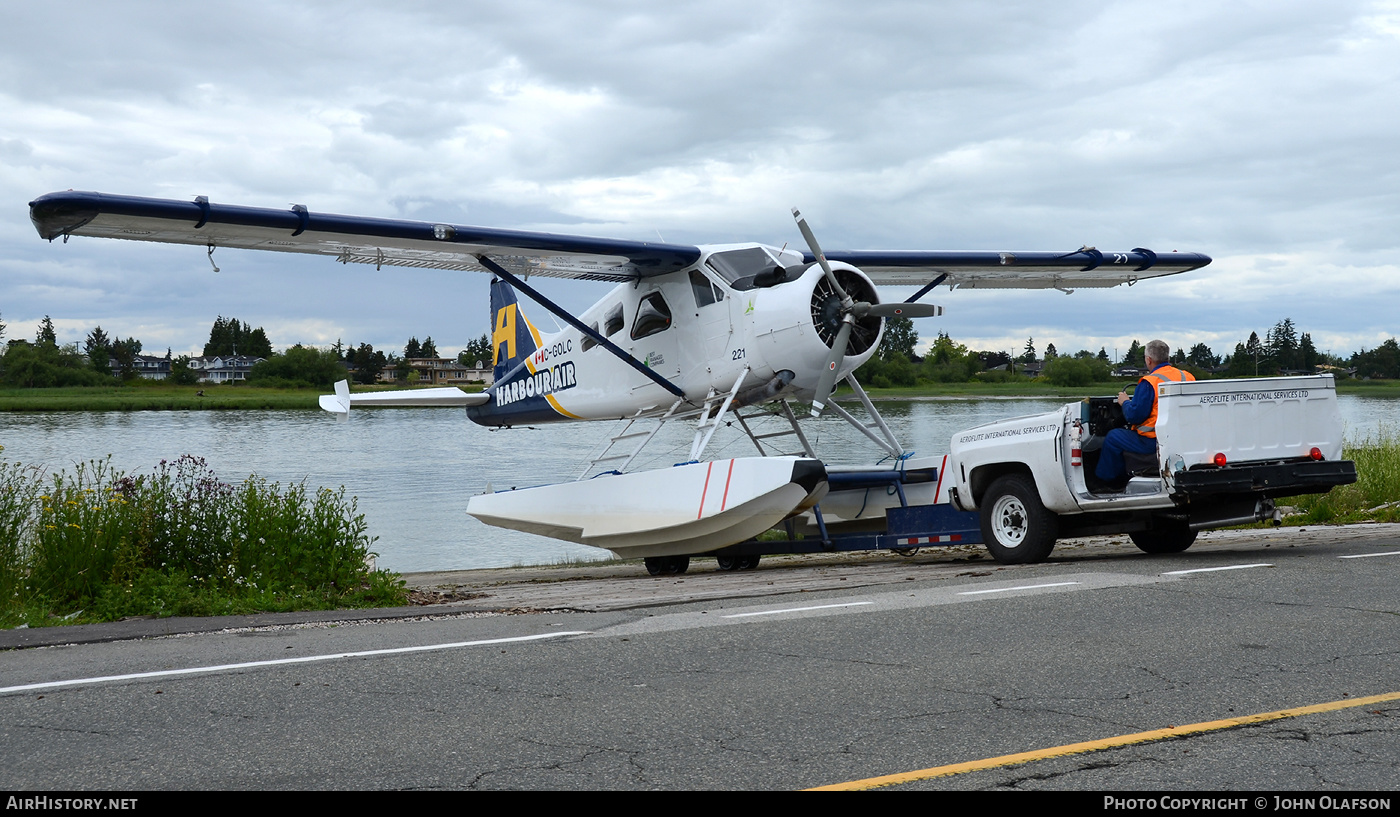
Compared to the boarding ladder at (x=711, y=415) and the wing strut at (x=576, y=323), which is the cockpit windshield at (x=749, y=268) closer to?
the boarding ladder at (x=711, y=415)

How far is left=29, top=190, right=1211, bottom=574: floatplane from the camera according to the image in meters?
11.7

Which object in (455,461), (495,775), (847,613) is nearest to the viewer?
(495,775)

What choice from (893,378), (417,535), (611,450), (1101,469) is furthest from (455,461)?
(893,378)

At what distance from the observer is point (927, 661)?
578 centimetres

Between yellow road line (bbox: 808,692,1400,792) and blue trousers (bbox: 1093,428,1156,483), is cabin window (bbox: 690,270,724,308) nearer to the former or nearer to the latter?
blue trousers (bbox: 1093,428,1156,483)

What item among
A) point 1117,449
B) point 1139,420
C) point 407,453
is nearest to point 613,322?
point 1117,449

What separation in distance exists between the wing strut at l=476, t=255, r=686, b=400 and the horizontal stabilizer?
12.9 feet

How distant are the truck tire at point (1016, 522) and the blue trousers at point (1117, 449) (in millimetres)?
651

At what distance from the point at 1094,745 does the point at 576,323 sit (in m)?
11.7

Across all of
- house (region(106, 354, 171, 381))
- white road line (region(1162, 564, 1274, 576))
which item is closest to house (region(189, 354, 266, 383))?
house (region(106, 354, 171, 381))

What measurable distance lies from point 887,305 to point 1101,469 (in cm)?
341

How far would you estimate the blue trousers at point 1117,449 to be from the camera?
10.0 m

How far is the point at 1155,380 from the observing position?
998cm

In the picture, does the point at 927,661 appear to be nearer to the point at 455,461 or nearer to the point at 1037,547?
the point at 1037,547
